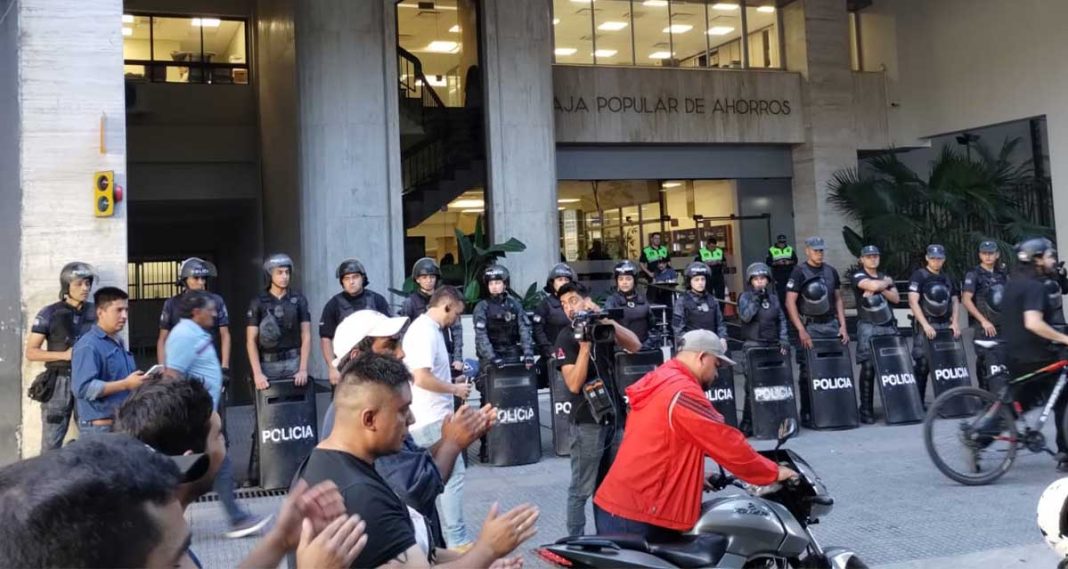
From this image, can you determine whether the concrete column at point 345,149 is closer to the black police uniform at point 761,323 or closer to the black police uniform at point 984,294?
the black police uniform at point 761,323

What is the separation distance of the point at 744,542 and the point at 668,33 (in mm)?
18253

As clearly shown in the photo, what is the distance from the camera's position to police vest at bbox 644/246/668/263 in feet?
61.1

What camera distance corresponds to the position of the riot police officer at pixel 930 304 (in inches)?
432

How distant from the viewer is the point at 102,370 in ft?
19.8

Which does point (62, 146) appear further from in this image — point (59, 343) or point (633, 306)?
point (633, 306)

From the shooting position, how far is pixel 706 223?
70.9 ft

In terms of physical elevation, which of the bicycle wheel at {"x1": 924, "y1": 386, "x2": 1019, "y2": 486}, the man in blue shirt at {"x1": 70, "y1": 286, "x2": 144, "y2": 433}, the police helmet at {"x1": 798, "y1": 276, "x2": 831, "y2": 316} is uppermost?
the police helmet at {"x1": 798, "y1": 276, "x2": 831, "y2": 316}

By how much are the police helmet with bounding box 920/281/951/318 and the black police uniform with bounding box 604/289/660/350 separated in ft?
11.2

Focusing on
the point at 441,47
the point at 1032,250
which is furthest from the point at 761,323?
the point at 441,47

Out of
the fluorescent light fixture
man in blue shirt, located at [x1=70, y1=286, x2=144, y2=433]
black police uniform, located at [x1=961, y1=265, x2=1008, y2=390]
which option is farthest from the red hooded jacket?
the fluorescent light fixture

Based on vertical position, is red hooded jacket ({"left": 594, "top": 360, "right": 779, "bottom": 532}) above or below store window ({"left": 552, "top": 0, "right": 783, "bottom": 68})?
below

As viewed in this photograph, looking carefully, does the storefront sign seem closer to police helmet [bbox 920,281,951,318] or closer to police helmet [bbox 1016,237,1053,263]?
police helmet [bbox 920,281,951,318]

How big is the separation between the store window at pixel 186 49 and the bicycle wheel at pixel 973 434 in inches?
633

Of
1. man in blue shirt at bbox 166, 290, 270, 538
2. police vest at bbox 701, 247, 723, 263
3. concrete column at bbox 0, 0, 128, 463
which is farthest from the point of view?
police vest at bbox 701, 247, 723, 263
